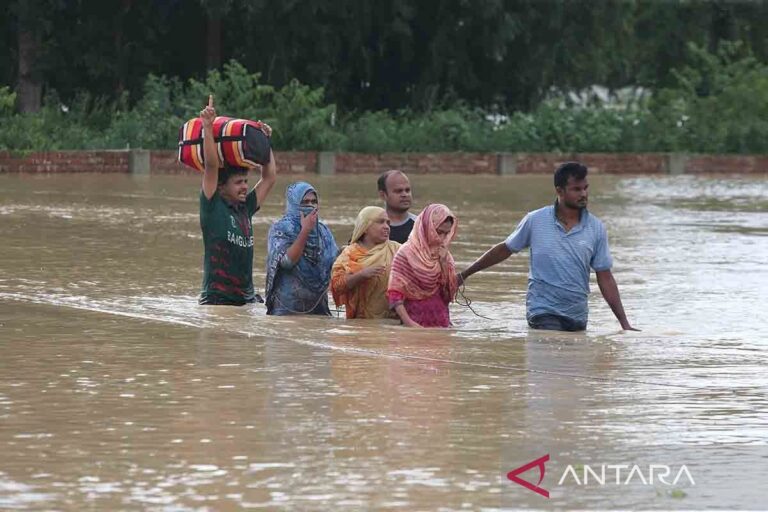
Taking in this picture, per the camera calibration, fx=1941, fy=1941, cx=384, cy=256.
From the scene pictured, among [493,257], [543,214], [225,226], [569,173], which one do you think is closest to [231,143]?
[225,226]

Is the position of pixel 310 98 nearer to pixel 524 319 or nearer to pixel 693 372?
pixel 524 319

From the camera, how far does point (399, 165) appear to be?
31625 mm

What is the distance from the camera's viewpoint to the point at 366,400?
8.10 meters

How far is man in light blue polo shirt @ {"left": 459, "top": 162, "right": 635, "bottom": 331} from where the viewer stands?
10.5 metres

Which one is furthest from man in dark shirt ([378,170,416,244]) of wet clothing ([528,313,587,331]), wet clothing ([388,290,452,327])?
wet clothing ([528,313,587,331])

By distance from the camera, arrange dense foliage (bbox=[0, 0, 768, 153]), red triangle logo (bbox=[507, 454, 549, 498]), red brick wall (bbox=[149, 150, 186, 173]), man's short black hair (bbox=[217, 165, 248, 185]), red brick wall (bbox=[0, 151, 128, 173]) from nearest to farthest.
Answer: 1. red triangle logo (bbox=[507, 454, 549, 498])
2. man's short black hair (bbox=[217, 165, 248, 185])
3. red brick wall (bbox=[0, 151, 128, 173])
4. red brick wall (bbox=[149, 150, 186, 173])
5. dense foliage (bbox=[0, 0, 768, 153])

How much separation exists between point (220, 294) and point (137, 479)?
5281 millimetres

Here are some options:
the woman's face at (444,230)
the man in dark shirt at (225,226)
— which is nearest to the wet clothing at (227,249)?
the man in dark shirt at (225,226)

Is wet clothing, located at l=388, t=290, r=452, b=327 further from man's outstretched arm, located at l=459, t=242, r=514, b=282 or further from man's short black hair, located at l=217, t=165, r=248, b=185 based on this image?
man's short black hair, located at l=217, t=165, r=248, b=185

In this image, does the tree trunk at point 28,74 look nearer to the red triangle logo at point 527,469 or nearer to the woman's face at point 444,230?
the woman's face at point 444,230

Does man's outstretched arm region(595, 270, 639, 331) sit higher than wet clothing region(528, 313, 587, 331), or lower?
higher

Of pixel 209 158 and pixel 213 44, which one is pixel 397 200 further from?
pixel 213 44

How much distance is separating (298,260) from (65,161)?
1791 centimetres

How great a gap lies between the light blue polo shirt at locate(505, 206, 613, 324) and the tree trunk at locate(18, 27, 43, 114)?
26327 mm
